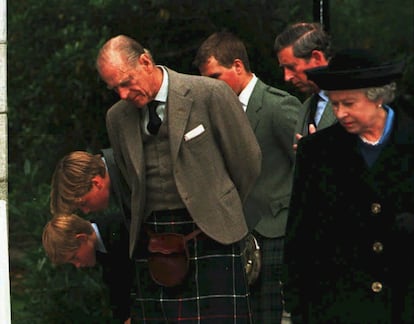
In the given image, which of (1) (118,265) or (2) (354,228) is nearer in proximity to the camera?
(2) (354,228)

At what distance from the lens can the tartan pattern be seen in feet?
25.2

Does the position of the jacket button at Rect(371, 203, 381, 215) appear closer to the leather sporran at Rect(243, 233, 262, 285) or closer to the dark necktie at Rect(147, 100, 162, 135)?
the dark necktie at Rect(147, 100, 162, 135)

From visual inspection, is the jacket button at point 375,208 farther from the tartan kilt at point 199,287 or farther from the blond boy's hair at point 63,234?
the blond boy's hair at point 63,234

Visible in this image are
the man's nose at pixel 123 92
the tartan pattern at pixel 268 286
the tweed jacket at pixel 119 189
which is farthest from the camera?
the tartan pattern at pixel 268 286

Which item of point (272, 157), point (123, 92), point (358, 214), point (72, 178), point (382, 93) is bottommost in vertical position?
point (72, 178)

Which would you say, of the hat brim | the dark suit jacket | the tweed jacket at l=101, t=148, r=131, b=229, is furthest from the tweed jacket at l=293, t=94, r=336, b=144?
the hat brim

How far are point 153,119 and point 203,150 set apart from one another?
0.25 meters

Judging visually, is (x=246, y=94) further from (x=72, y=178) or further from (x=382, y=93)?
(x=382, y=93)

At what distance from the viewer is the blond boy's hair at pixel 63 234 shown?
25.5 ft

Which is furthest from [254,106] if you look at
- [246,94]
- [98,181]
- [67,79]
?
[67,79]

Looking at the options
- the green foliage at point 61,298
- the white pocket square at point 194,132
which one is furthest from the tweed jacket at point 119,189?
the green foliage at point 61,298

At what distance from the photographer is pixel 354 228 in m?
6.04

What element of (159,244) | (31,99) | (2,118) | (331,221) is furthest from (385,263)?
(31,99)

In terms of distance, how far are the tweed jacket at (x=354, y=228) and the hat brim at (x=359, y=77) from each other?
Answer: 156 millimetres
